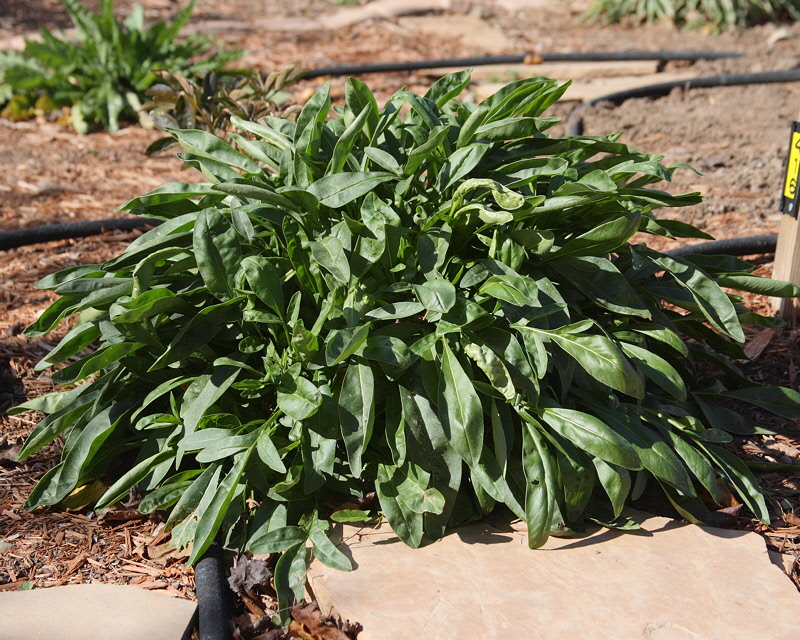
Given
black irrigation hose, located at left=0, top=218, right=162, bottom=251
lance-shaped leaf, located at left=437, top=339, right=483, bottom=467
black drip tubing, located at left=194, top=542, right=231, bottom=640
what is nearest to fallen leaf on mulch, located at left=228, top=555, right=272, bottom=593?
black drip tubing, located at left=194, top=542, right=231, bottom=640

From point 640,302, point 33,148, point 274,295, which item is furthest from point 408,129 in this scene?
point 33,148

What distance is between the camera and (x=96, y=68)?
6.14 m

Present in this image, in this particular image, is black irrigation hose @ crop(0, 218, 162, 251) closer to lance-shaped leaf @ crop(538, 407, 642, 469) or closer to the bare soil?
the bare soil

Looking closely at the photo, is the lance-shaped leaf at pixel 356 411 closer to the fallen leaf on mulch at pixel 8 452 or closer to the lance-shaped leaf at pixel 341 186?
the lance-shaped leaf at pixel 341 186

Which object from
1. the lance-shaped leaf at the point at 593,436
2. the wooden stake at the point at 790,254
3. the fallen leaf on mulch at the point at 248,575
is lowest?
the fallen leaf on mulch at the point at 248,575

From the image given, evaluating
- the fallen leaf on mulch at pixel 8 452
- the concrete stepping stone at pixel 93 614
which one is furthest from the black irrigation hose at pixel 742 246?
the fallen leaf on mulch at pixel 8 452

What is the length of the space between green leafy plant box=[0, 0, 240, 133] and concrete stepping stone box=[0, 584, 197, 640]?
4.48m

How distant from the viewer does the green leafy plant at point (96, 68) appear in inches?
239

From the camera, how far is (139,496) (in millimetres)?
2500

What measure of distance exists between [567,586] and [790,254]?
1.88m

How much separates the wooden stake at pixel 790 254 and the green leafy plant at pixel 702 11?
672 centimetres

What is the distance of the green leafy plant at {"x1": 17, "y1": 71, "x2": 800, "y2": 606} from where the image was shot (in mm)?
2227

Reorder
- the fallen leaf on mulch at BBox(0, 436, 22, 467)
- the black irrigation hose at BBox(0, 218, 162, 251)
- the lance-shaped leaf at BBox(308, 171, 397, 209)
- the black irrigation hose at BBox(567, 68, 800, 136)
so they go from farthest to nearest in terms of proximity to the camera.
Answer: the black irrigation hose at BBox(567, 68, 800, 136), the black irrigation hose at BBox(0, 218, 162, 251), the fallen leaf on mulch at BBox(0, 436, 22, 467), the lance-shaped leaf at BBox(308, 171, 397, 209)

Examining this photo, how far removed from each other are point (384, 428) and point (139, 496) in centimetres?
78
